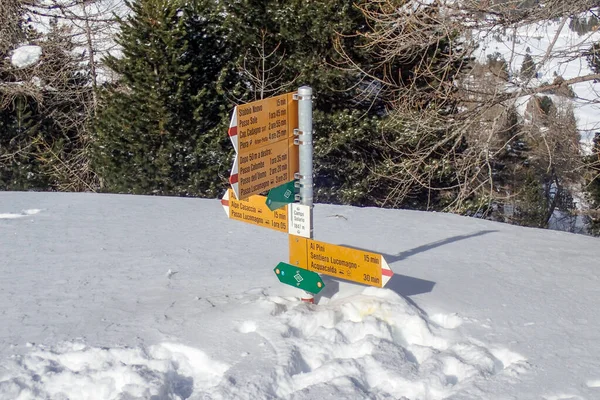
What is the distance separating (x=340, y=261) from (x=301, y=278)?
28 cm

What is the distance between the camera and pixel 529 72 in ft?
22.3

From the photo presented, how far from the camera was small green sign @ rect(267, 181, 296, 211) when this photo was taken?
14.1 feet

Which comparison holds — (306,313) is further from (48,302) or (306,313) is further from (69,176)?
(69,176)

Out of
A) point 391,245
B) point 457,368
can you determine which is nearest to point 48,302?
point 457,368

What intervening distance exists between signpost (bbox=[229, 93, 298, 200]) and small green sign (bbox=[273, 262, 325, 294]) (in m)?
0.56

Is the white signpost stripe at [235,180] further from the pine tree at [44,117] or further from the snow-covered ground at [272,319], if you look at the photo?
the pine tree at [44,117]

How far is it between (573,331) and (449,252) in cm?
193

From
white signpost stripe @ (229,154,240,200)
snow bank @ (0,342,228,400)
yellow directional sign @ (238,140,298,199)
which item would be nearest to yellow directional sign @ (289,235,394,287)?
yellow directional sign @ (238,140,298,199)

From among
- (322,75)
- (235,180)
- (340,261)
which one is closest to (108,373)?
(235,180)

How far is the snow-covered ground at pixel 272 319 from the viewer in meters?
3.48

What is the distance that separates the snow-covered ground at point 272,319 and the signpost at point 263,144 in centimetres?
79

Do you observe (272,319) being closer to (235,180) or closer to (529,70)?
(235,180)

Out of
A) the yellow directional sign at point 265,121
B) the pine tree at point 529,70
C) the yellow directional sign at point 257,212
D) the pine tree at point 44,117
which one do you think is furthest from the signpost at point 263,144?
the pine tree at point 44,117

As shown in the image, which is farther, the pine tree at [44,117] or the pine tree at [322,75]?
the pine tree at [44,117]
